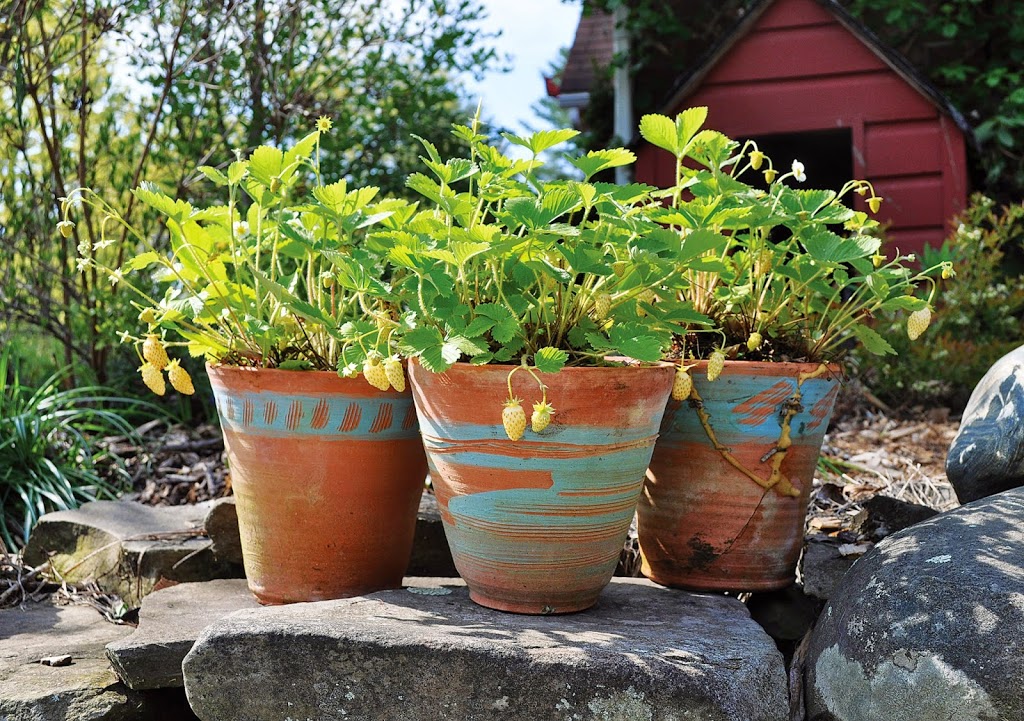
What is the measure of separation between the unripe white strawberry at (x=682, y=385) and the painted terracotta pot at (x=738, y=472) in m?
0.13

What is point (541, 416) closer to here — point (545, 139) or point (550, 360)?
point (550, 360)

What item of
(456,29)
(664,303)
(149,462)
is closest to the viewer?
(664,303)

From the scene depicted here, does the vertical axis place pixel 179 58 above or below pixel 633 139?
above

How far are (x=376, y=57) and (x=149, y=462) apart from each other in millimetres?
2109

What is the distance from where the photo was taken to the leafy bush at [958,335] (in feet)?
13.4

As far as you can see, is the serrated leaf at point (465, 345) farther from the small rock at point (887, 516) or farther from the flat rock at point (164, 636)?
the small rock at point (887, 516)

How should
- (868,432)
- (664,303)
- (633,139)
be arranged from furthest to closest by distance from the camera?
(633,139)
(868,432)
(664,303)

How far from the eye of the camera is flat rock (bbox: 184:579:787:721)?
141 cm

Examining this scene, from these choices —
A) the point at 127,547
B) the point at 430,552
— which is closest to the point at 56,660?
the point at 127,547

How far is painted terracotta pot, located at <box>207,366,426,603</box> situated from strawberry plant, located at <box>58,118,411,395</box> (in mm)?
91

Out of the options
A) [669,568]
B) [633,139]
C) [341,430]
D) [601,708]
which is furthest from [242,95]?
[601,708]

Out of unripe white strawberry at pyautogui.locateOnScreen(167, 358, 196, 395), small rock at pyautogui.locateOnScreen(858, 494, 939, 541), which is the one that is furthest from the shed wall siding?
unripe white strawberry at pyautogui.locateOnScreen(167, 358, 196, 395)

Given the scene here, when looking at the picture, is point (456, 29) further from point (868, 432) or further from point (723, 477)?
point (723, 477)

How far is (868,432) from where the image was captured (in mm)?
3766
